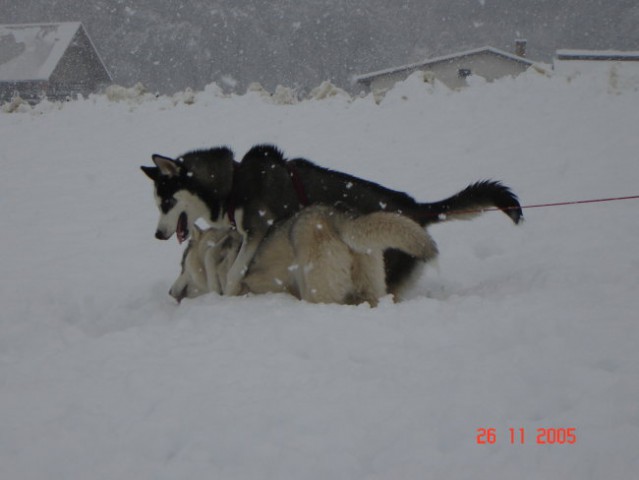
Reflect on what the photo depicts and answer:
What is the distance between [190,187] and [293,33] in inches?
2685

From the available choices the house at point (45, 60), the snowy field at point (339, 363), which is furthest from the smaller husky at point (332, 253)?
the house at point (45, 60)

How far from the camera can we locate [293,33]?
68.7 meters

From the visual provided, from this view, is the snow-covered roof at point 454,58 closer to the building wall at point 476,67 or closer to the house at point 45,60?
the building wall at point 476,67

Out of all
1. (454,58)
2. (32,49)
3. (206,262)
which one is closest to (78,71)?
(32,49)

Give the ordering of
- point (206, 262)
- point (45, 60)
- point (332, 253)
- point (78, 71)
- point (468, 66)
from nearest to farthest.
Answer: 1. point (332, 253)
2. point (206, 262)
3. point (468, 66)
4. point (45, 60)
5. point (78, 71)

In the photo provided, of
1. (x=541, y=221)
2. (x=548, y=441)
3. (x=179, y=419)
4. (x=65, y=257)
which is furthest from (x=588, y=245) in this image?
(x=65, y=257)

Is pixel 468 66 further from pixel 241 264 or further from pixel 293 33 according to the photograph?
pixel 293 33

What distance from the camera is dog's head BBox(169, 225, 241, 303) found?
5.51 metres

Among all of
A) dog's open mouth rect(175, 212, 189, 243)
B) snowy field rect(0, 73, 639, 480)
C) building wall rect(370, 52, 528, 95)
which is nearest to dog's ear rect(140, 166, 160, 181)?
dog's open mouth rect(175, 212, 189, 243)

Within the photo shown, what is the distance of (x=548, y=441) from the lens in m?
2.45

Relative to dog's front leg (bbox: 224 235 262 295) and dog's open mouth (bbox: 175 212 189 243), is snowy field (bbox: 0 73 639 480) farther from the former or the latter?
dog's open mouth (bbox: 175 212 189 243)

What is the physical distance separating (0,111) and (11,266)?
36.3 ft

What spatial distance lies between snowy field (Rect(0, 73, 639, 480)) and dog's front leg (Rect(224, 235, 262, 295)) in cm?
21

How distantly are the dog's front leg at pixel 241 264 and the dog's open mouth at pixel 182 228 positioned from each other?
27.4 inches
